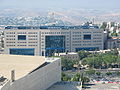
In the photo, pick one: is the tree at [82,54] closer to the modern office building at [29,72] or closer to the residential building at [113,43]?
the residential building at [113,43]

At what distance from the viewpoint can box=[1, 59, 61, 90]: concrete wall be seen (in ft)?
40.5

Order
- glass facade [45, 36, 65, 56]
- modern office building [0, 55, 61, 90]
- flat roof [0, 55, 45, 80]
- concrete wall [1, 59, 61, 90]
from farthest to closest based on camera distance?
1. glass facade [45, 36, 65, 56]
2. flat roof [0, 55, 45, 80]
3. modern office building [0, 55, 61, 90]
4. concrete wall [1, 59, 61, 90]

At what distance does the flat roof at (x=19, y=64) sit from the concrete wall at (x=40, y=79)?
36 centimetres

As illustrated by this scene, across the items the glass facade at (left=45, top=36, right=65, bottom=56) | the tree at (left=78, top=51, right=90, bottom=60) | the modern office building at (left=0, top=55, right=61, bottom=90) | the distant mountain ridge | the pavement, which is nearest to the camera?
the modern office building at (left=0, top=55, right=61, bottom=90)

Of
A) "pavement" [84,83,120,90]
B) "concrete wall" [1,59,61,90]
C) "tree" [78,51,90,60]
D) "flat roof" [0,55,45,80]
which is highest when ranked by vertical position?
"flat roof" [0,55,45,80]

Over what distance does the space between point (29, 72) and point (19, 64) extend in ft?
Answer: 4.59

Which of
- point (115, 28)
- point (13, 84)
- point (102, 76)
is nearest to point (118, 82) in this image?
point (102, 76)

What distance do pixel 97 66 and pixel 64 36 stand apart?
7.38 m

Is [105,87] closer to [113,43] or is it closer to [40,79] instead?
[40,79]

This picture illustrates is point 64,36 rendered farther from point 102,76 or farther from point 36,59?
point 36,59

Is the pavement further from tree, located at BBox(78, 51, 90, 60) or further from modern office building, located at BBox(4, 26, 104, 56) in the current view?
modern office building, located at BBox(4, 26, 104, 56)

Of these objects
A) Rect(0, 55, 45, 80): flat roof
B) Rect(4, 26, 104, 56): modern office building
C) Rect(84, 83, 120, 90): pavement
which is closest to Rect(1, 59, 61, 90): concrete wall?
Rect(0, 55, 45, 80): flat roof

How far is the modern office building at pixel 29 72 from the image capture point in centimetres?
1283

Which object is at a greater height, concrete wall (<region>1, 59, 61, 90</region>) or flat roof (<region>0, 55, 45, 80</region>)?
flat roof (<region>0, 55, 45, 80</region>)
